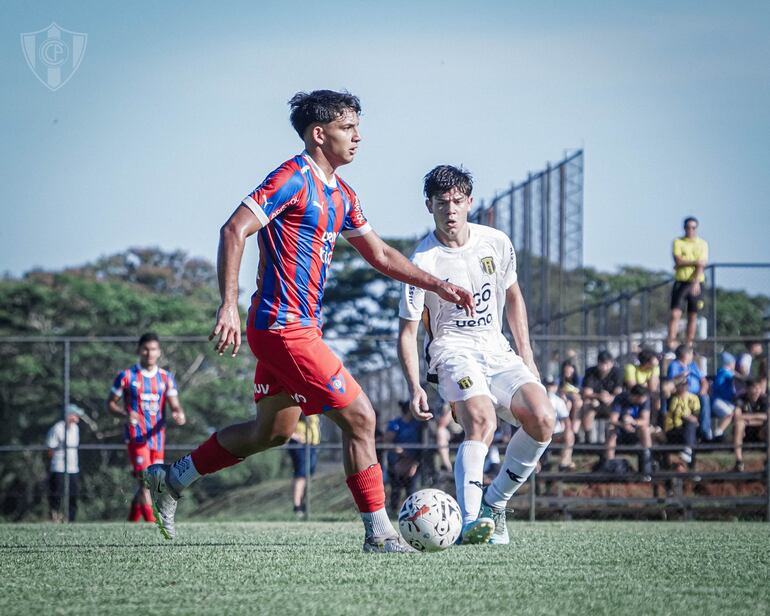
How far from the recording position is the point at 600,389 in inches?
536

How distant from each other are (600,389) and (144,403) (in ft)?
17.7

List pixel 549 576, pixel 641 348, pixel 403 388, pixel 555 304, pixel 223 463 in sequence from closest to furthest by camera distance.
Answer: pixel 549 576 → pixel 223 463 → pixel 641 348 → pixel 403 388 → pixel 555 304

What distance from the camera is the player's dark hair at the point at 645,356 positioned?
43.7 feet

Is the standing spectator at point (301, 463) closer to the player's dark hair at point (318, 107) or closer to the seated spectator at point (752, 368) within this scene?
the seated spectator at point (752, 368)

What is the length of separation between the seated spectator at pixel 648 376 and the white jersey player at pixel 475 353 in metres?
6.15

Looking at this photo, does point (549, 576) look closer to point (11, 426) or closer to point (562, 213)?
point (562, 213)

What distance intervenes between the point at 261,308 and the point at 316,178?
76cm

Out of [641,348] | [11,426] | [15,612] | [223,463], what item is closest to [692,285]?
[641,348]

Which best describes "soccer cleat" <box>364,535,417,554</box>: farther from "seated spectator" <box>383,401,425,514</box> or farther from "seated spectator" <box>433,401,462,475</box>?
"seated spectator" <box>383,401,425,514</box>

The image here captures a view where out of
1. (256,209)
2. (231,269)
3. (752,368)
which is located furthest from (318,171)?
(752,368)

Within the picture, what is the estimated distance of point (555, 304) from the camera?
59.5ft

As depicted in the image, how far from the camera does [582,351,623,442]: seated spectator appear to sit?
13.6m

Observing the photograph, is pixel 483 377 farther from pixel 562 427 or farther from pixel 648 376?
pixel 648 376


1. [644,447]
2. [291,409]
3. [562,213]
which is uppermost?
[562,213]
